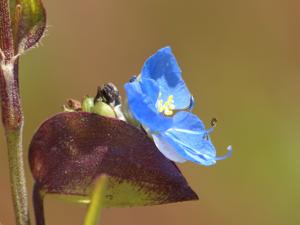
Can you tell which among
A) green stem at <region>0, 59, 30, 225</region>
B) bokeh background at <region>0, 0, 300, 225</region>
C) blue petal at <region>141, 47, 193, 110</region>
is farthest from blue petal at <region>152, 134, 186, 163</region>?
bokeh background at <region>0, 0, 300, 225</region>

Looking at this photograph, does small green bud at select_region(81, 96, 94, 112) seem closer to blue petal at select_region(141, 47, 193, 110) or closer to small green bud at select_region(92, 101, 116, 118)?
small green bud at select_region(92, 101, 116, 118)

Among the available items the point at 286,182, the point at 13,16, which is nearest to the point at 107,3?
the point at 286,182

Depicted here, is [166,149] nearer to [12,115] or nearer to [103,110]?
[103,110]

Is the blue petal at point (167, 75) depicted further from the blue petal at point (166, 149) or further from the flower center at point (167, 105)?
the blue petal at point (166, 149)

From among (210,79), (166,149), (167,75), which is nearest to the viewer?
(166,149)

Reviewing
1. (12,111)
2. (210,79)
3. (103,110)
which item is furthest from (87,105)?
(210,79)

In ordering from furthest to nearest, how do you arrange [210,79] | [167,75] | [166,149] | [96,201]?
[210,79] < [167,75] < [166,149] < [96,201]

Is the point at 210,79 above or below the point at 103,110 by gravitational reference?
below

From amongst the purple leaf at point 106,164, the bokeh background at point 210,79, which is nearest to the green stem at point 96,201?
the purple leaf at point 106,164
